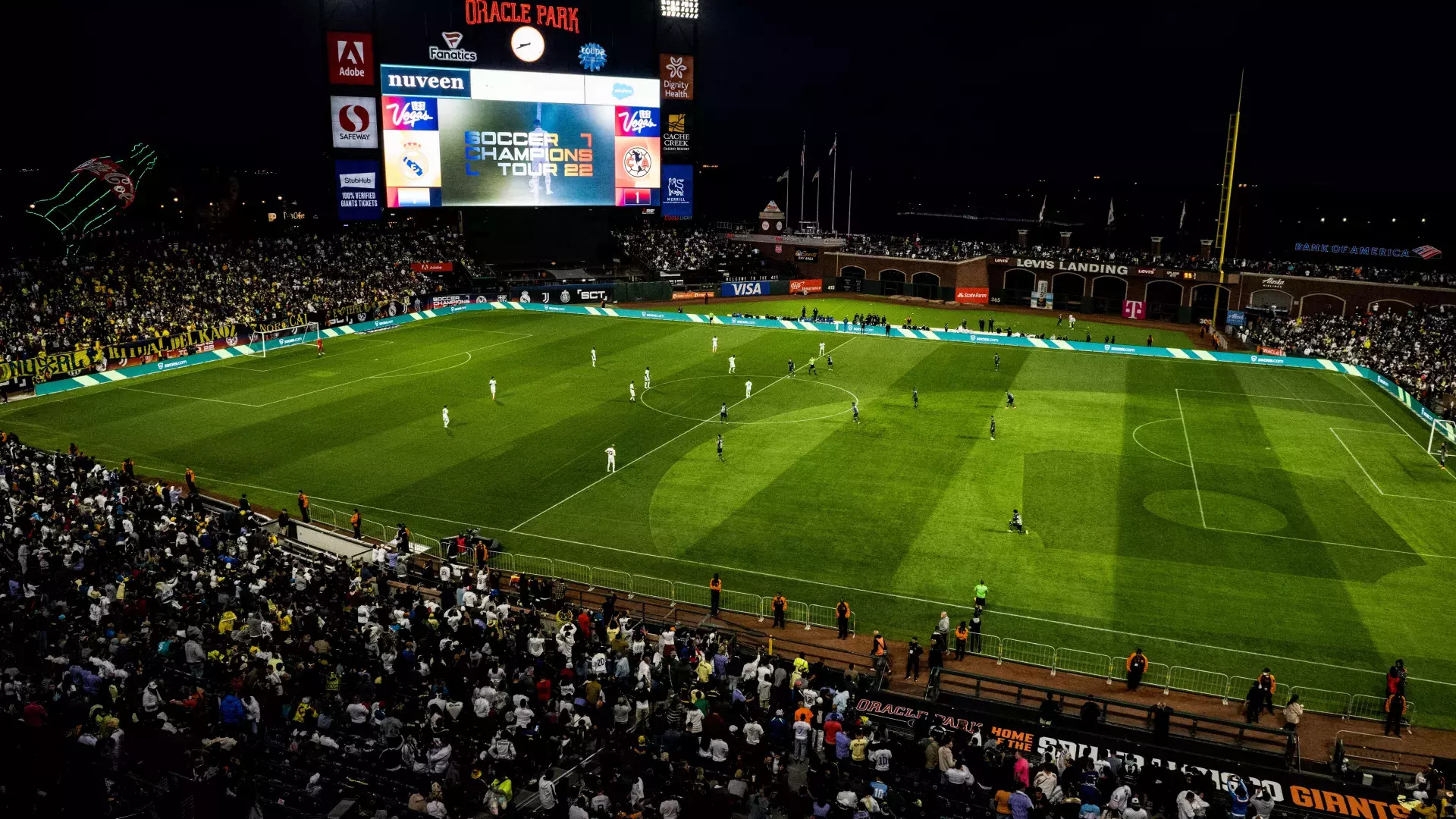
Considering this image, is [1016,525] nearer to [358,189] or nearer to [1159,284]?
[358,189]

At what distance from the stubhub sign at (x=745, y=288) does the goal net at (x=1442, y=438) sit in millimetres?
61909

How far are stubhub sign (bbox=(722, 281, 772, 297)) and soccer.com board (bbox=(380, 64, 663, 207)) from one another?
13508 millimetres

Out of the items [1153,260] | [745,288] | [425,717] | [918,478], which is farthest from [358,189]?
[1153,260]

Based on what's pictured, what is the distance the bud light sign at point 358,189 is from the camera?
72875mm

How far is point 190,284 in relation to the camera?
66.3m

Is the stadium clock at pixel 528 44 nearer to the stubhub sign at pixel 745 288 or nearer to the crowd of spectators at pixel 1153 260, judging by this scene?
the stubhub sign at pixel 745 288

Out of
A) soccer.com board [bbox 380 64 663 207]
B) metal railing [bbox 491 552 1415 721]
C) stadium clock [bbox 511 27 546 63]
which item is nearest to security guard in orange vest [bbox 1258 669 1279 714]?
metal railing [bbox 491 552 1415 721]

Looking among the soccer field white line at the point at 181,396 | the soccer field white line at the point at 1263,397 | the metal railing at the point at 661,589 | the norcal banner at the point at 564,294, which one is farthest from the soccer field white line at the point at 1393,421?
the norcal banner at the point at 564,294

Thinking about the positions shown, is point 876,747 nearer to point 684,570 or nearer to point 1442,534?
point 684,570

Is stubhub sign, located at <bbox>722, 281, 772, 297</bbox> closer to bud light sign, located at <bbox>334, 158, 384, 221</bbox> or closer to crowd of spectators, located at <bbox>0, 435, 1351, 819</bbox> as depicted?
bud light sign, located at <bbox>334, 158, 384, 221</bbox>

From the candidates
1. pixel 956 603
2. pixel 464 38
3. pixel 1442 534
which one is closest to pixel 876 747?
pixel 956 603

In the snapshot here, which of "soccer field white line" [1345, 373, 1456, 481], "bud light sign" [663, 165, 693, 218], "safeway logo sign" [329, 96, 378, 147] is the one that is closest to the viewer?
"soccer field white line" [1345, 373, 1456, 481]

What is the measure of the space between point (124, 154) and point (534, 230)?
40.0m

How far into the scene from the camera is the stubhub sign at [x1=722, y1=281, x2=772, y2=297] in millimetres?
96938
